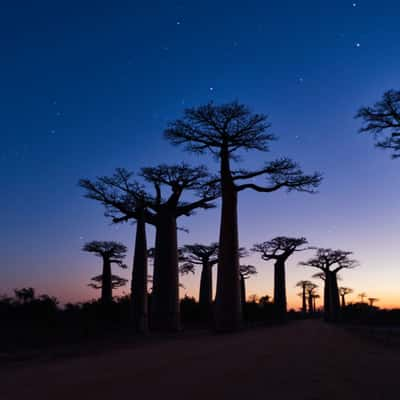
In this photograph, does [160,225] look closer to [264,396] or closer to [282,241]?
[264,396]

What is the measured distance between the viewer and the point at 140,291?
13477mm

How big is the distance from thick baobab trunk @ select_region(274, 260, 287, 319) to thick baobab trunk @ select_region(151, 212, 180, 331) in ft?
45.3

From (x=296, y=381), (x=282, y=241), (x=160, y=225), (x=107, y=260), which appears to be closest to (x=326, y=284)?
(x=282, y=241)

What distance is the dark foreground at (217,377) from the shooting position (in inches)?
151

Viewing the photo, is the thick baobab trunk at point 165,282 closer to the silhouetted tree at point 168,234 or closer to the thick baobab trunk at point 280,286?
the silhouetted tree at point 168,234

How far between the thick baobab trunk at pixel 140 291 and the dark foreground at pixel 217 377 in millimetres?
6663

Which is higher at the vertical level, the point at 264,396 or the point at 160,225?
the point at 160,225

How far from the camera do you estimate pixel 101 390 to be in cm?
407

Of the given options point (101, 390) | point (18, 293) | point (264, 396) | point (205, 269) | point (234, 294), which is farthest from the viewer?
point (205, 269)

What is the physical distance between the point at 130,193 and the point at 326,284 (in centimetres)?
2266

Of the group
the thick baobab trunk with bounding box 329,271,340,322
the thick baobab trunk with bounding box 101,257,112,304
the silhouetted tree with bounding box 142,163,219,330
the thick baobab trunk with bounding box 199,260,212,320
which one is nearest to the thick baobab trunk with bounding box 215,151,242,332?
the silhouetted tree with bounding box 142,163,219,330

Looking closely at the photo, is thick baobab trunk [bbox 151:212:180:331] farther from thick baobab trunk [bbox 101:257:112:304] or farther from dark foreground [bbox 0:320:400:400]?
thick baobab trunk [bbox 101:257:112:304]

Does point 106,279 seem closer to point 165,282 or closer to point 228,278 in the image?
point 165,282

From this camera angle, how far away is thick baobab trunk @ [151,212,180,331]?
14.8 m
